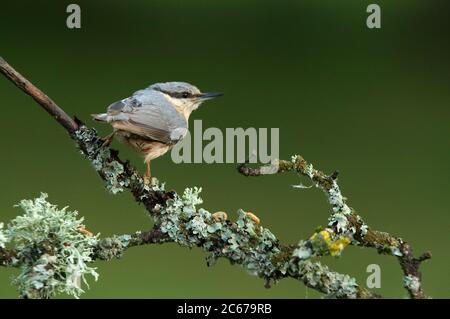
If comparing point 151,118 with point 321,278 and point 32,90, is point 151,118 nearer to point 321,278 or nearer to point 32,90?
point 32,90

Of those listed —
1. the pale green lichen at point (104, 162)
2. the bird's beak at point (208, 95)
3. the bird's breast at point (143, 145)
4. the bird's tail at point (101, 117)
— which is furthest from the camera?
the bird's beak at point (208, 95)

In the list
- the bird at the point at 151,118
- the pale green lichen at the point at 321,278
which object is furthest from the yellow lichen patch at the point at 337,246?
the bird at the point at 151,118

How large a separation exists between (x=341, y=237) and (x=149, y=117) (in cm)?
91

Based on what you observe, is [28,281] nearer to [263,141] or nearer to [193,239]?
[193,239]

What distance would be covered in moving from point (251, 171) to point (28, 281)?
1.89 feet

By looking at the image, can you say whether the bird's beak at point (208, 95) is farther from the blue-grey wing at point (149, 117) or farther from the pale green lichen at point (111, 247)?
the pale green lichen at point (111, 247)

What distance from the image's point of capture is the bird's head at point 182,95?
2.66 meters

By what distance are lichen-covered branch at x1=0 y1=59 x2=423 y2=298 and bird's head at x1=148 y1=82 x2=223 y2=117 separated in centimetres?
65

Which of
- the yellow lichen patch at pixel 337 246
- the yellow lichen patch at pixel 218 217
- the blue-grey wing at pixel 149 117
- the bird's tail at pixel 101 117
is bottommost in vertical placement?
the yellow lichen patch at pixel 337 246

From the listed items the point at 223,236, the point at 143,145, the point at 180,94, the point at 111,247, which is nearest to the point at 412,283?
the point at 223,236

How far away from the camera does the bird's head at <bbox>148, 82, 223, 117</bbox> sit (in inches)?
105

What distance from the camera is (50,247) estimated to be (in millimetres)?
1774

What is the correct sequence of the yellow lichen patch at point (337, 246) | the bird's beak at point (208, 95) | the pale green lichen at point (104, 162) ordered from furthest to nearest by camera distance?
the bird's beak at point (208, 95) < the pale green lichen at point (104, 162) < the yellow lichen patch at point (337, 246)

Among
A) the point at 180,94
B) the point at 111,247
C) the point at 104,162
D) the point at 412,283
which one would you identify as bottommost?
the point at 412,283
